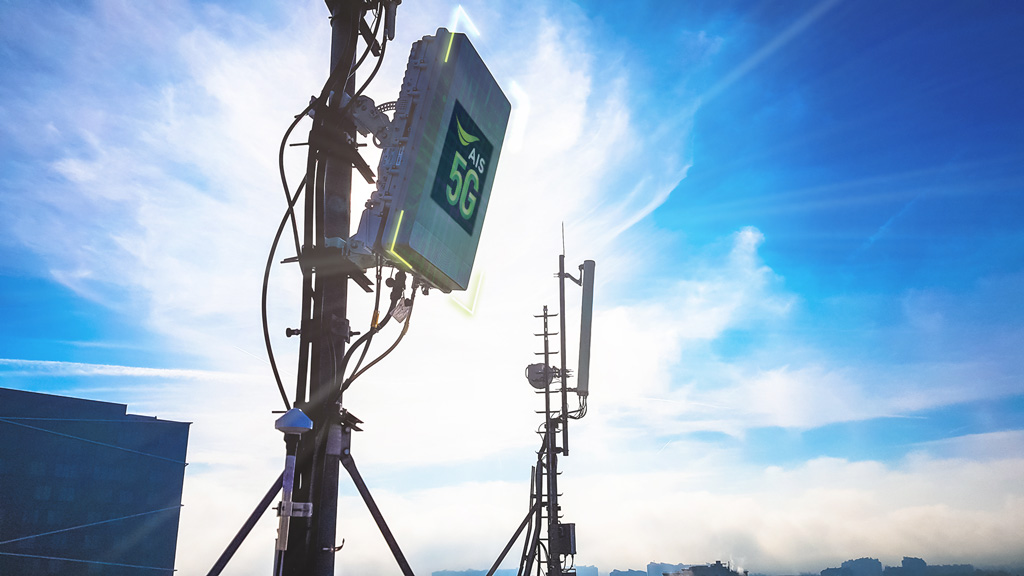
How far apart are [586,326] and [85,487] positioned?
61390 millimetres

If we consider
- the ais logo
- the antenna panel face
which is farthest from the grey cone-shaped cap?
the ais logo

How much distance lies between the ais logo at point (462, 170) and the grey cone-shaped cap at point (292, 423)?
12.6 ft

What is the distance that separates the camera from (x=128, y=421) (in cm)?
6488

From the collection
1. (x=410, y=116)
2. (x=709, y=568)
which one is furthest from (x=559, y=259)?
(x=709, y=568)

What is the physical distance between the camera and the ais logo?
945 cm

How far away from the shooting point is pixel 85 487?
6044cm

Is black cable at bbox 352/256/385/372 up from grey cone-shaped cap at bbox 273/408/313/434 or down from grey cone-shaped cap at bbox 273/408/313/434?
up

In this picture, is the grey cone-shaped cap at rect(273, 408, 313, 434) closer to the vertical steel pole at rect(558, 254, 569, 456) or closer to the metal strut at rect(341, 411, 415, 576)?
the metal strut at rect(341, 411, 415, 576)

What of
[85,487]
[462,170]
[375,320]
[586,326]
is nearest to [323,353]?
[375,320]

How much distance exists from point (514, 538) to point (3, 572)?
56.2m

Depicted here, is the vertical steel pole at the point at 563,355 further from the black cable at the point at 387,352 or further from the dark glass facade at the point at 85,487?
the dark glass facade at the point at 85,487

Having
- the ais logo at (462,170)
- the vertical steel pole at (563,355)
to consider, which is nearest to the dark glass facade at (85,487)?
the vertical steel pole at (563,355)

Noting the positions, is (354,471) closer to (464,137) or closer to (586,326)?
(464,137)

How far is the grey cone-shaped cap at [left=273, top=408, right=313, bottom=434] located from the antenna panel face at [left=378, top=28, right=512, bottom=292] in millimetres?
2521
